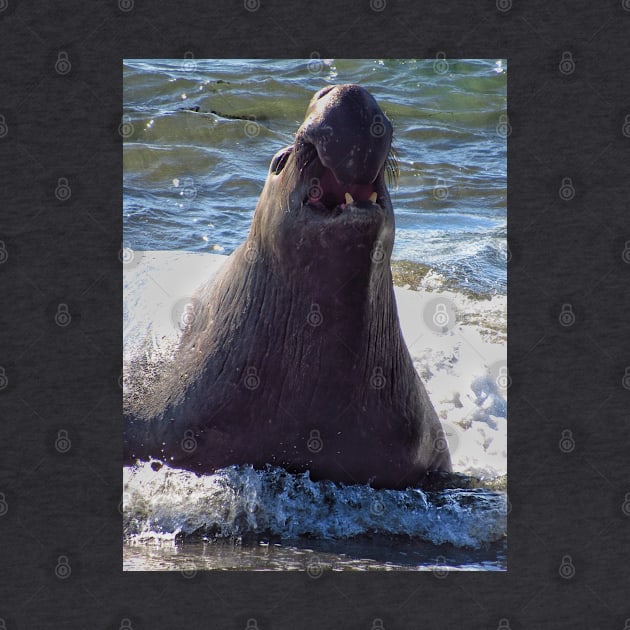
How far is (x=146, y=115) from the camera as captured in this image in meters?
7.96

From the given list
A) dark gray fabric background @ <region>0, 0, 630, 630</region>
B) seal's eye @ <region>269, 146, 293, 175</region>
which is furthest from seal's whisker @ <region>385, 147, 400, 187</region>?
dark gray fabric background @ <region>0, 0, 630, 630</region>

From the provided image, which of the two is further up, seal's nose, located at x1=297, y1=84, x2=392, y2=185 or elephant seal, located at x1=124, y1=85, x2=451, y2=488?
seal's nose, located at x1=297, y1=84, x2=392, y2=185

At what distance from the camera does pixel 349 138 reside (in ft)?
11.8

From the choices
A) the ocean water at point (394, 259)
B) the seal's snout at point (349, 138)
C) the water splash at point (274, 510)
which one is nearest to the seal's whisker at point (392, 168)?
the seal's snout at point (349, 138)

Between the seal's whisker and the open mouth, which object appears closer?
the open mouth

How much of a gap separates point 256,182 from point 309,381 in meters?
4.00

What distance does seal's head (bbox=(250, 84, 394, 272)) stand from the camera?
11.9 ft

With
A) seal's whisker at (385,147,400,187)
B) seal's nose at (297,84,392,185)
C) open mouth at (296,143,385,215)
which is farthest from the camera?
seal's whisker at (385,147,400,187)

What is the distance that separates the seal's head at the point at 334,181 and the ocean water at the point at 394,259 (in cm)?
113

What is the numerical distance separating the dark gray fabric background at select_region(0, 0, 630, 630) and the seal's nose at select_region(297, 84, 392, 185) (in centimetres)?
94

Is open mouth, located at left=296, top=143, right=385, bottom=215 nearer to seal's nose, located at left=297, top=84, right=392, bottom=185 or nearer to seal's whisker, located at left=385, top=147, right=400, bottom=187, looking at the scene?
seal's nose, located at left=297, top=84, right=392, bottom=185

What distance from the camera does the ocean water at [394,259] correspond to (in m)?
4.34
